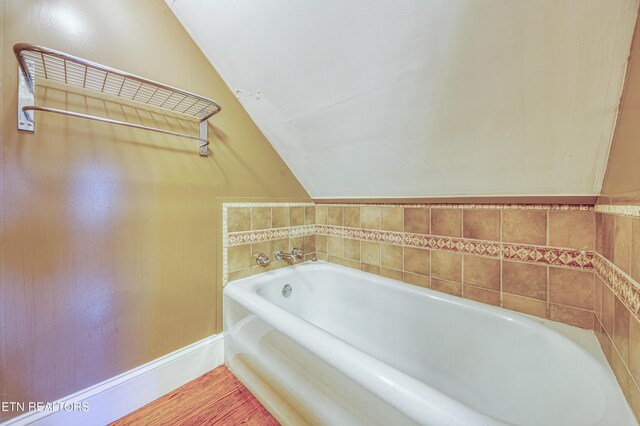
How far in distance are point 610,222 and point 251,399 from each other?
5.36 ft

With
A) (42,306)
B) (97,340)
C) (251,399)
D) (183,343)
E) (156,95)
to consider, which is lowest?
(251,399)

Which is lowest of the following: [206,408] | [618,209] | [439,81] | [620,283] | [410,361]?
[206,408]

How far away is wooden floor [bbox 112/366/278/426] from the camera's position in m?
1.07

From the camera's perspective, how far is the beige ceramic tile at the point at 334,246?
1.89 m

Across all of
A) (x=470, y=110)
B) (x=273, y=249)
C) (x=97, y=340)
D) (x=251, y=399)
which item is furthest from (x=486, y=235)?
(x=97, y=340)

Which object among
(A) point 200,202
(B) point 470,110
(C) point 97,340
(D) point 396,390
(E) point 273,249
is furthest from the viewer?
(E) point 273,249

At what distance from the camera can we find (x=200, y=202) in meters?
Result: 1.31

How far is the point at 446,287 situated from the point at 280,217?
1.14m

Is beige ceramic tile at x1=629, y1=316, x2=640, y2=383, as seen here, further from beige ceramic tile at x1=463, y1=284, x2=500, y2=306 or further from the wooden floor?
the wooden floor

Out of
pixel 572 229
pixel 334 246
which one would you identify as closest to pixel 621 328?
pixel 572 229

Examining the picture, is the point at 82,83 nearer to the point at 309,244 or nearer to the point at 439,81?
the point at 439,81

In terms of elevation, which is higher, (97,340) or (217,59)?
(217,59)

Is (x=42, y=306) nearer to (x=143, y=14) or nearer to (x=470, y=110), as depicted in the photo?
(x=143, y=14)

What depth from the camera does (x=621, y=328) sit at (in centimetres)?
69
